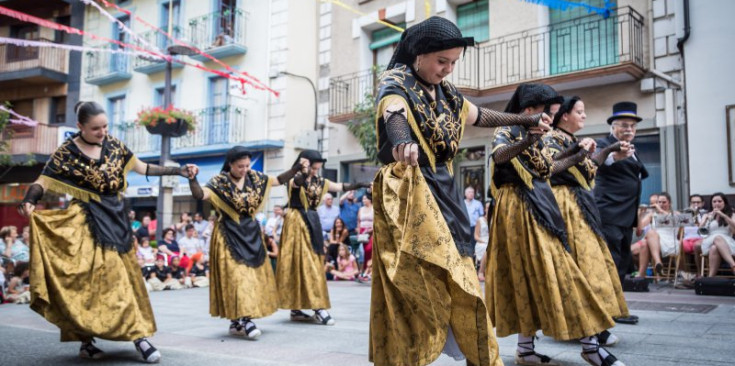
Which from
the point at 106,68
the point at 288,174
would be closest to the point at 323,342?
the point at 288,174

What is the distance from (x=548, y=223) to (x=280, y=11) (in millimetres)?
15988

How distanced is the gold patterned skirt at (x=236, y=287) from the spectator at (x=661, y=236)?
618cm

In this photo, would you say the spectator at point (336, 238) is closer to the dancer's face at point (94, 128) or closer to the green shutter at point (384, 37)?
the green shutter at point (384, 37)

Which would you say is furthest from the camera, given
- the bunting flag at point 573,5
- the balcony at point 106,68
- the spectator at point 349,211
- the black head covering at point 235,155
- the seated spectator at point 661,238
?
the balcony at point 106,68

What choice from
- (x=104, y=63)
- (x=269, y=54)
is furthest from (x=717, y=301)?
(x=104, y=63)

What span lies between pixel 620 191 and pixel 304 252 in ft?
11.0

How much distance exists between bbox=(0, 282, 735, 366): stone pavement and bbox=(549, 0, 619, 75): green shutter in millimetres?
6332

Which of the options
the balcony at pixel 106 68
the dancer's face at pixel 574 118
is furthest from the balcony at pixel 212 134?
the dancer's face at pixel 574 118

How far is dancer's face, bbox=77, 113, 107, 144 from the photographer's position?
16.2 feet

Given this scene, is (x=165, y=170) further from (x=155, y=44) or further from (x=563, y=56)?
(x=155, y=44)

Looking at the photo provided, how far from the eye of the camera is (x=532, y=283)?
4121mm

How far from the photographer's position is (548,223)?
13.6 ft

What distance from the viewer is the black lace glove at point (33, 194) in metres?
4.68

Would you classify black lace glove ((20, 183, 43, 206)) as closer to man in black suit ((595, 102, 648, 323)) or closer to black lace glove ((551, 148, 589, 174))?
black lace glove ((551, 148, 589, 174))
